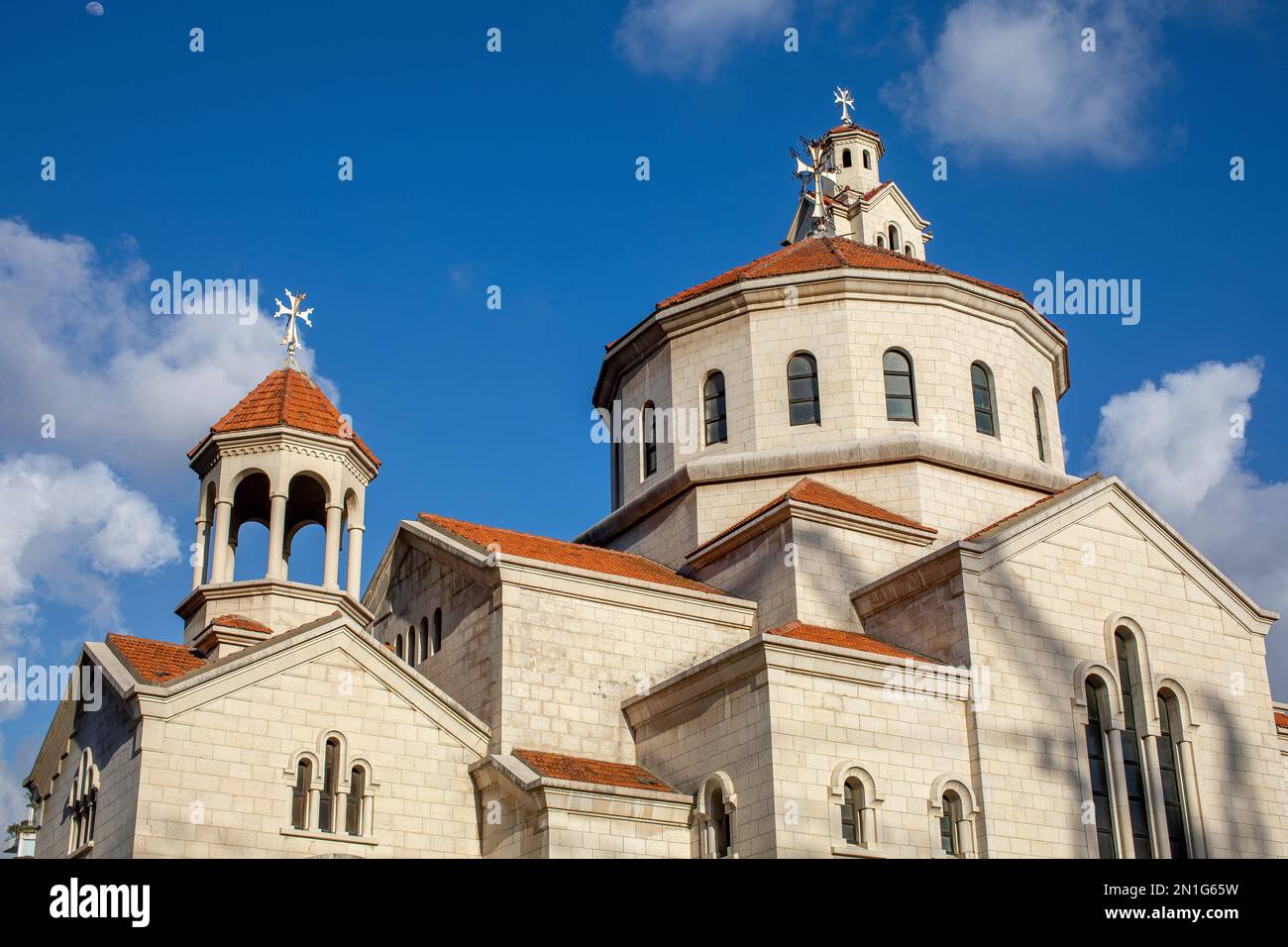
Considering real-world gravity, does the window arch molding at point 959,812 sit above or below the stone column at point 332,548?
below

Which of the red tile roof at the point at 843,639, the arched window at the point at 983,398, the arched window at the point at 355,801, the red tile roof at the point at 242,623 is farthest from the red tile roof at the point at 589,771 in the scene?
the arched window at the point at 983,398

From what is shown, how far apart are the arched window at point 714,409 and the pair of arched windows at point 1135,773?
941 centimetres

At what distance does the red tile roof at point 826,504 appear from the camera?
86.6ft

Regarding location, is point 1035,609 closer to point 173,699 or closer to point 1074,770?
point 1074,770

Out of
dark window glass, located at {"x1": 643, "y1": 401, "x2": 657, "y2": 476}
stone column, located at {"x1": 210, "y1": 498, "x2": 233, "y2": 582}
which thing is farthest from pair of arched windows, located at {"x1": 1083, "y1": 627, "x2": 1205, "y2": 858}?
stone column, located at {"x1": 210, "y1": 498, "x2": 233, "y2": 582}

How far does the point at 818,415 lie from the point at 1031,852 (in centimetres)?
1073

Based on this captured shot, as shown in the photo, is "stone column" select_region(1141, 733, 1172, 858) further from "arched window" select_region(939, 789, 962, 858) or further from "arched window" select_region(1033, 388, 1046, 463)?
"arched window" select_region(1033, 388, 1046, 463)

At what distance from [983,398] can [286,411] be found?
14465 mm

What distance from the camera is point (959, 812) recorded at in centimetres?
2198

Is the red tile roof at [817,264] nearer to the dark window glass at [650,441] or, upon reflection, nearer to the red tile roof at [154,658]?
the dark window glass at [650,441]

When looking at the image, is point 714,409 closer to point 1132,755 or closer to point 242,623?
point 242,623

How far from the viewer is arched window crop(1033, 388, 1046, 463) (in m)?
31.8

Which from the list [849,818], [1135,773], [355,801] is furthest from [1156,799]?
[355,801]
